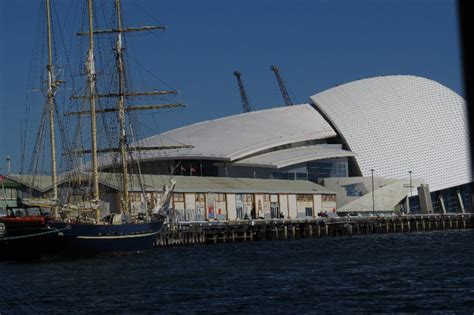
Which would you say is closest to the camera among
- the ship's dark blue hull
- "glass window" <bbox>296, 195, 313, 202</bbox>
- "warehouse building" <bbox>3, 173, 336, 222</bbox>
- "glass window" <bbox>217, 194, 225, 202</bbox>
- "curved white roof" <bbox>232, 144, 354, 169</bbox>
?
the ship's dark blue hull

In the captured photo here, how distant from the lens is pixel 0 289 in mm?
32250

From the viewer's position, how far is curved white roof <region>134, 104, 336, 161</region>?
3947 inches

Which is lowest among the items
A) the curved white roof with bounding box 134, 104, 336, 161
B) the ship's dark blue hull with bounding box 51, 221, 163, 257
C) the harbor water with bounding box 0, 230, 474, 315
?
the harbor water with bounding box 0, 230, 474, 315

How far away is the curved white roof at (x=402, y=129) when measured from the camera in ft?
359

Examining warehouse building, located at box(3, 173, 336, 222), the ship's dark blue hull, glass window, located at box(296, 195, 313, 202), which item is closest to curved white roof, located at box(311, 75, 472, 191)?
warehouse building, located at box(3, 173, 336, 222)

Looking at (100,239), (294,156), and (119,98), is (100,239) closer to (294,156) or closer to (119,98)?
(119,98)

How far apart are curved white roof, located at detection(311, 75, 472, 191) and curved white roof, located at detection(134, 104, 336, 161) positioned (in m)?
3.19

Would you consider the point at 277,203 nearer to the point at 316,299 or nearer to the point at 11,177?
the point at 11,177

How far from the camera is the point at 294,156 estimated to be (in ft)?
334

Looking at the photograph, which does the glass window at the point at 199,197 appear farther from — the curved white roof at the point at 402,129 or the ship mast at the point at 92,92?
the curved white roof at the point at 402,129

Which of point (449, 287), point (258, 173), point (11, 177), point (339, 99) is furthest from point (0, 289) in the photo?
point (339, 99)

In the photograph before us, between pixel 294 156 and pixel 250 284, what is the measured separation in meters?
71.8

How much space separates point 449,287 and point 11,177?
58.4 m

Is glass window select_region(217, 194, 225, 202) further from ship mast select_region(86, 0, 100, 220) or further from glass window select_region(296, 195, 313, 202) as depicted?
ship mast select_region(86, 0, 100, 220)
